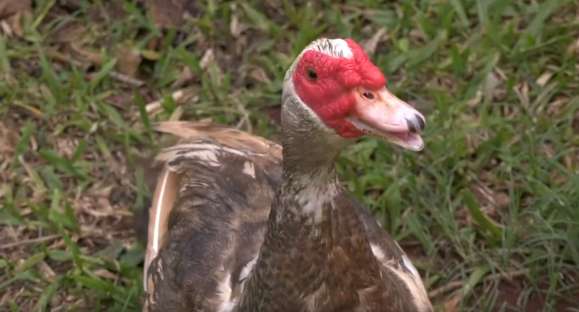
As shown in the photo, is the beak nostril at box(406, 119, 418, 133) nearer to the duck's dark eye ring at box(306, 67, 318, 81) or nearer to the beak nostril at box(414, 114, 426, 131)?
the beak nostril at box(414, 114, 426, 131)

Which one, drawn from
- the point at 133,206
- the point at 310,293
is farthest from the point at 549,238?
the point at 133,206

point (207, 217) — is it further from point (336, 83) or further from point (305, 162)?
point (336, 83)

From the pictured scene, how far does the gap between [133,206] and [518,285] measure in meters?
1.36

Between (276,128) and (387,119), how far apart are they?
5.88ft

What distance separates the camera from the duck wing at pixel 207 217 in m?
2.76

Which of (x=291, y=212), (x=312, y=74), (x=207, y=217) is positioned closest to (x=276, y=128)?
(x=207, y=217)

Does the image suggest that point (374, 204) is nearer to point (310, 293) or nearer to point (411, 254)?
point (411, 254)

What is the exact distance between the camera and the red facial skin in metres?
2.09

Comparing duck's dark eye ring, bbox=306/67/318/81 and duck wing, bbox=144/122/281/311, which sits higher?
duck's dark eye ring, bbox=306/67/318/81

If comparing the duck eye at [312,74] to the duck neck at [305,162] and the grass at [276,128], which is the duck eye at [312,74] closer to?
the duck neck at [305,162]

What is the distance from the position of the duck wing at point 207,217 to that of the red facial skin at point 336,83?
2.37 feet

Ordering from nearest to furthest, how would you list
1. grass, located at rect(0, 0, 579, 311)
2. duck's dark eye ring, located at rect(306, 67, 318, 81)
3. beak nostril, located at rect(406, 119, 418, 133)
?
1. beak nostril, located at rect(406, 119, 418, 133)
2. duck's dark eye ring, located at rect(306, 67, 318, 81)
3. grass, located at rect(0, 0, 579, 311)

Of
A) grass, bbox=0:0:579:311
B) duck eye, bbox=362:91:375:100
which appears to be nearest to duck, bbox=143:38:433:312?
duck eye, bbox=362:91:375:100

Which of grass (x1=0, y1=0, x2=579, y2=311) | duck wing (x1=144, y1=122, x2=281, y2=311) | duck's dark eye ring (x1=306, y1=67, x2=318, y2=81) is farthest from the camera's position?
grass (x1=0, y1=0, x2=579, y2=311)
